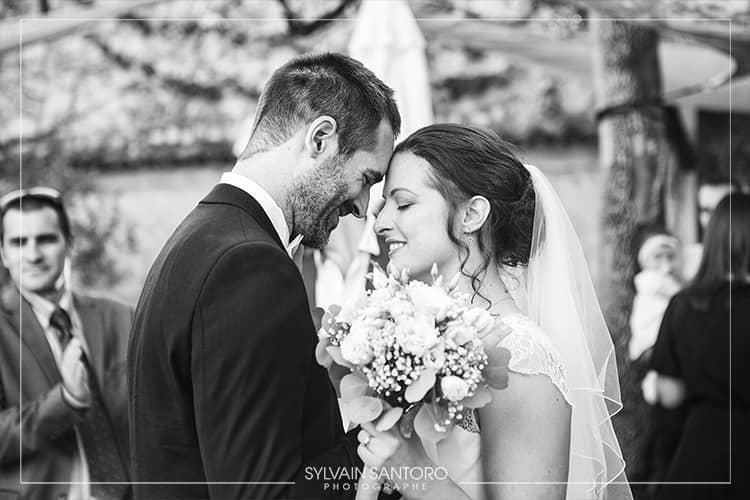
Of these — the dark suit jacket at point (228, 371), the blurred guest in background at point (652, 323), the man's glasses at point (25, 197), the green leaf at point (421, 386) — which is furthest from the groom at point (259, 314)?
the blurred guest in background at point (652, 323)

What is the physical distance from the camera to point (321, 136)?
2172 millimetres

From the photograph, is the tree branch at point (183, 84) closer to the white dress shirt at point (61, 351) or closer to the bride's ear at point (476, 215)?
the white dress shirt at point (61, 351)

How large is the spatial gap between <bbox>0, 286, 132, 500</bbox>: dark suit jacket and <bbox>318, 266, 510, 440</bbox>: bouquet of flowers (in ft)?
6.74

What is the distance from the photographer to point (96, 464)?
373cm

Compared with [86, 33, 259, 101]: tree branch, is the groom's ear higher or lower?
lower

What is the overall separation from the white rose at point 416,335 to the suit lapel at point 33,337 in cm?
228

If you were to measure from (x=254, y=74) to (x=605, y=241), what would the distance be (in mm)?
1950

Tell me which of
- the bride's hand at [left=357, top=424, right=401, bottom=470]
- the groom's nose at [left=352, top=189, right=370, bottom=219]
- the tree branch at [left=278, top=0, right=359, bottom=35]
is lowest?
the bride's hand at [left=357, top=424, right=401, bottom=470]

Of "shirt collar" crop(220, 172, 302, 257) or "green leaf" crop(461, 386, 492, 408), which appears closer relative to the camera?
"green leaf" crop(461, 386, 492, 408)

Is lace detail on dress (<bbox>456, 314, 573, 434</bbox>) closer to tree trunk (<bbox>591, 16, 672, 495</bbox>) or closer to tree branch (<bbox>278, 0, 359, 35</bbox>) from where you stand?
tree trunk (<bbox>591, 16, 672, 495</bbox>)

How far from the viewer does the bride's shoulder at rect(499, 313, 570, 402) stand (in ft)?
7.23

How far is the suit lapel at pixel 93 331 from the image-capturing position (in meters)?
3.78

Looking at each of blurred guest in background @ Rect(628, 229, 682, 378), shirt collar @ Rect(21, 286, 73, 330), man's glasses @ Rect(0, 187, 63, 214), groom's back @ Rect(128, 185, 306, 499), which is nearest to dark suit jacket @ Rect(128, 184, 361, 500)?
groom's back @ Rect(128, 185, 306, 499)

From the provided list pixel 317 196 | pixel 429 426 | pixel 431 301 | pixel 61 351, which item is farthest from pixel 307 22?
pixel 429 426
